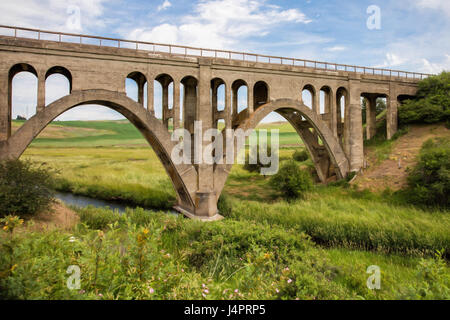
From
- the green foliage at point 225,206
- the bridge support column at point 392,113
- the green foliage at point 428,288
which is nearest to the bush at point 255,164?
the bridge support column at point 392,113

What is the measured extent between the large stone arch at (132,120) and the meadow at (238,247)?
→ 11.0ft

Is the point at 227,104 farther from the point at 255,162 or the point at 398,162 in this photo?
the point at 255,162

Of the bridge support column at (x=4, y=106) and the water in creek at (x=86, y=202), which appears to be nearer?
the bridge support column at (x=4, y=106)

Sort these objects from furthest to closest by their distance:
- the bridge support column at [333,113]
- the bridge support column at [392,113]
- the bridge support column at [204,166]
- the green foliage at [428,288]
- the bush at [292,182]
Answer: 1. the bridge support column at [392,113]
2. the bridge support column at [333,113]
3. the bush at [292,182]
4. the bridge support column at [204,166]
5. the green foliage at [428,288]

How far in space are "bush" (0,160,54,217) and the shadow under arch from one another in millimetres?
11428

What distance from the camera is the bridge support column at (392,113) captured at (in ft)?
100

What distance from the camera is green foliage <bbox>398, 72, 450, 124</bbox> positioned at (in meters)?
30.1

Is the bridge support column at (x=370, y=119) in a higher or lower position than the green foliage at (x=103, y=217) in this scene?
higher

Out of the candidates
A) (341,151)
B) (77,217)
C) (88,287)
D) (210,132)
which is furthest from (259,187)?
(88,287)

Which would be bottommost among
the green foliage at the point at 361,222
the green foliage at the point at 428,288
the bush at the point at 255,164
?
the green foliage at the point at 361,222

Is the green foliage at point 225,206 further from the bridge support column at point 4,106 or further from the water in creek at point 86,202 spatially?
the bridge support column at point 4,106

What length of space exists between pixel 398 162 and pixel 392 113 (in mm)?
7177

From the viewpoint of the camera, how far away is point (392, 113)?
3116 cm

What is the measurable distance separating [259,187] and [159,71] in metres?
18.1
